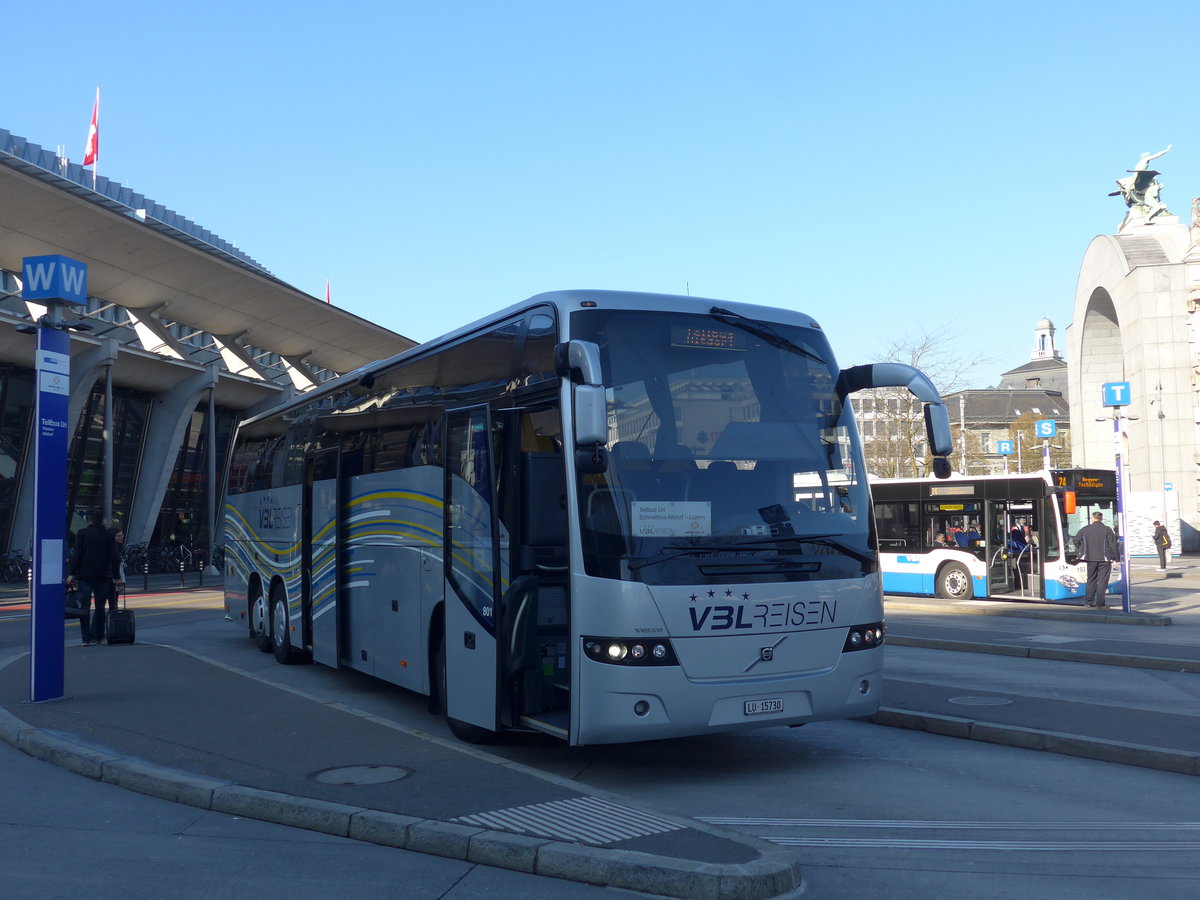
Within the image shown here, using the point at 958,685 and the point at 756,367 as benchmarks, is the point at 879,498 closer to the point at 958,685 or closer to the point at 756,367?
the point at 958,685

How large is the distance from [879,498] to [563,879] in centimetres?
2239

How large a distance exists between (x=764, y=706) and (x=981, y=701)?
3995 mm

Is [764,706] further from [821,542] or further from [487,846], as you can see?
[487,846]

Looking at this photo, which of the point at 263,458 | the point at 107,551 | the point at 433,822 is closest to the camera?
the point at 433,822

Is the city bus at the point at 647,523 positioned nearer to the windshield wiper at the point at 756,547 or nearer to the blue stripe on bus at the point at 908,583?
the windshield wiper at the point at 756,547

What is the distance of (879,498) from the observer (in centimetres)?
2684

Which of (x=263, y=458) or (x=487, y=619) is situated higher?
(x=263, y=458)

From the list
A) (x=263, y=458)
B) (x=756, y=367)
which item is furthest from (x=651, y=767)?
(x=263, y=458)

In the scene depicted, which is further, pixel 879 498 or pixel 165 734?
pixel 879 498

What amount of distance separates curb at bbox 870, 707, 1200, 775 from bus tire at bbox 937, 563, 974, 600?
52.5 feet

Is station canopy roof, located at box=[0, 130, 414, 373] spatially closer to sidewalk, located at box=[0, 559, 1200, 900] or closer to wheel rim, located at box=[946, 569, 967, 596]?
sidewalk, located at box=[0, 559, 1200, 900]

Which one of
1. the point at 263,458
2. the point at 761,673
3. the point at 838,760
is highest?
the point at 263,458

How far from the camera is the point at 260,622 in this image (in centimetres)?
1578

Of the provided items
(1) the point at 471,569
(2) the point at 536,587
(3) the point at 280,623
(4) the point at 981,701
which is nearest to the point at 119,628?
(3) the point at 280,623
